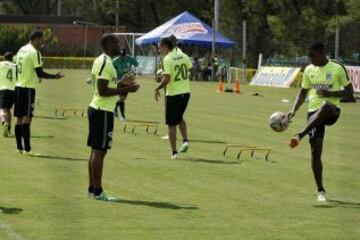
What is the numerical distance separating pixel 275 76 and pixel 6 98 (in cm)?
2679

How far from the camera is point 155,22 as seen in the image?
79.5 meters

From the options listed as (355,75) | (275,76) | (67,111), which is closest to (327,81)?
(67,111)

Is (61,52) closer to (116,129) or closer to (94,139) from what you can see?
(116,129)

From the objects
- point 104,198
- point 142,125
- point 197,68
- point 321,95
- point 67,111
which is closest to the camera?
point 104,198

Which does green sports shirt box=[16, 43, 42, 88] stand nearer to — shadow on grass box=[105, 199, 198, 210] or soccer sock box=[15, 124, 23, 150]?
soccer sock box=[15, 124, 23, 150]

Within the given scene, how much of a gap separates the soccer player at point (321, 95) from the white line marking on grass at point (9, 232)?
3910 millimetres

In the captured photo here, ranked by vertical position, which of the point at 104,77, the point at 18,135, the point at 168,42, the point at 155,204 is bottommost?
the point at 155,204

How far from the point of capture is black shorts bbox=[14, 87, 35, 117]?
1548 centimetres

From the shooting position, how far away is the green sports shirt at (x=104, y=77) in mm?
11031

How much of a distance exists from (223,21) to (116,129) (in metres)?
47.1

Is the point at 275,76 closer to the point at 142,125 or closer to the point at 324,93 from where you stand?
the point at 142,125

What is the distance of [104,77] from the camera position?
11023 millimetres

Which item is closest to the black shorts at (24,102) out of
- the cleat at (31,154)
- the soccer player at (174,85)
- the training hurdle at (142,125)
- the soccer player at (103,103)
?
the cleat at (31,154)

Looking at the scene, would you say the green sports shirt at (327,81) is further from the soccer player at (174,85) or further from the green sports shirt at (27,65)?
the green sports shirt at (27,65)
